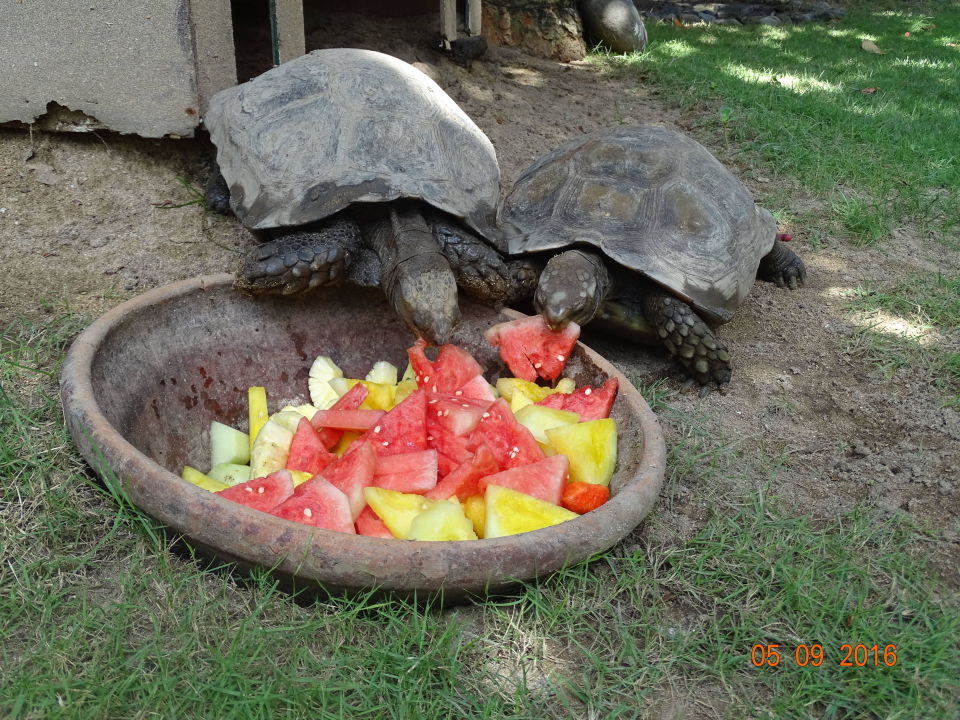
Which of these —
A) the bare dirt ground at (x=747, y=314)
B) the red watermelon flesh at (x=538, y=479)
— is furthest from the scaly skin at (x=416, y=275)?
the bare dirt ground at (x=747, y=314)

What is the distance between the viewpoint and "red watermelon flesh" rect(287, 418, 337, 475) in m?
2.37

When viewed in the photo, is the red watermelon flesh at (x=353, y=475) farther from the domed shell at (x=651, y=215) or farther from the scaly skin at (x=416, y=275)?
the domed shell at (x=651, y=215)

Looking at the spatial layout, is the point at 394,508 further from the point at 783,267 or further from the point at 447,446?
the point at 783,267

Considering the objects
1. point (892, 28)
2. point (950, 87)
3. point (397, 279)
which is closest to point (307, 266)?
point (397, 279)

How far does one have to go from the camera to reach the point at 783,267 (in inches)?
158

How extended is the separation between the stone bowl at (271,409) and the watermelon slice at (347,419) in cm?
49

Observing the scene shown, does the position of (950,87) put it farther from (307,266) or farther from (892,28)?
(307,266)

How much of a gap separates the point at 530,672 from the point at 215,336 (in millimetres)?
1541

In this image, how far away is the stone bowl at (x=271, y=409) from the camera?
5.82 ft

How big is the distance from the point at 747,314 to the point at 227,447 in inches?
95.1

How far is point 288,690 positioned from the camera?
1705 millimetres

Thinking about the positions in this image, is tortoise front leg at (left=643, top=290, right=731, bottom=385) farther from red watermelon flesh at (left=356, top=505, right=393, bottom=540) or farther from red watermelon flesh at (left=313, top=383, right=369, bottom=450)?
red watermelon flesh at (left=356, top=505, right=393, bottom=540)

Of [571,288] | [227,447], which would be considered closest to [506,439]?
[571,288]
